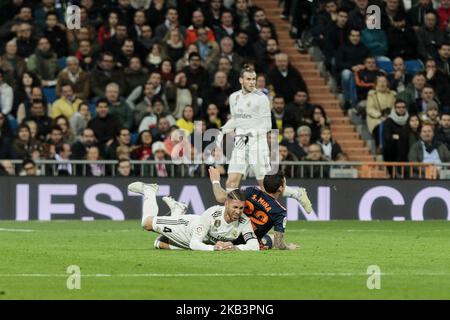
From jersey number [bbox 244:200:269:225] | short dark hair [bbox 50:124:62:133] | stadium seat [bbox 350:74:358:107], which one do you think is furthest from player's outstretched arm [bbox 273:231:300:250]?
stadium seat [bbox 350:74:358:107]

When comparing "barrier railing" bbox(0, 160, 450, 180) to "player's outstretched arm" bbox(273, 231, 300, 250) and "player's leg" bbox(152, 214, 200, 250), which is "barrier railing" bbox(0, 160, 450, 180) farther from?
"player's leg" bbox(152, 214, 200, 250)

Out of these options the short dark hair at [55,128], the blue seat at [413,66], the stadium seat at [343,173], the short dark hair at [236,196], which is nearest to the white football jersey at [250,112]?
the short dark hair at [236,196]

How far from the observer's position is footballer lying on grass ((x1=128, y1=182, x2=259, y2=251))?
17359mm

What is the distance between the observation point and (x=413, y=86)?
31516 millimetres

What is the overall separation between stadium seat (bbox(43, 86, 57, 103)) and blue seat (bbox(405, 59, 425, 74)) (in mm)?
8717

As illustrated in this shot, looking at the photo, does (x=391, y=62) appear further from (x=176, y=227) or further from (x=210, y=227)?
(x=210, y=227)

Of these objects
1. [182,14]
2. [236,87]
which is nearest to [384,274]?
[236,87]

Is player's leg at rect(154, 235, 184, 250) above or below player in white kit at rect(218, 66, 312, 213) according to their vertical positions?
below

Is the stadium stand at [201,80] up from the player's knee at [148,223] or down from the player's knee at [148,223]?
up

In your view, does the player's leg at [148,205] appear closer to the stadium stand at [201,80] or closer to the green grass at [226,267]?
the green grass at [226,267]

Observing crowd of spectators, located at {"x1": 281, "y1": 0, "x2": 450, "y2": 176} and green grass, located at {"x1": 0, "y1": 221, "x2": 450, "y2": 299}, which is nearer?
green grass, located at {"x1": 0, "y1": 221, "x2": 450, "y2": 299}

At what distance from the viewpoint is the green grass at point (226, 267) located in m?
13.2
